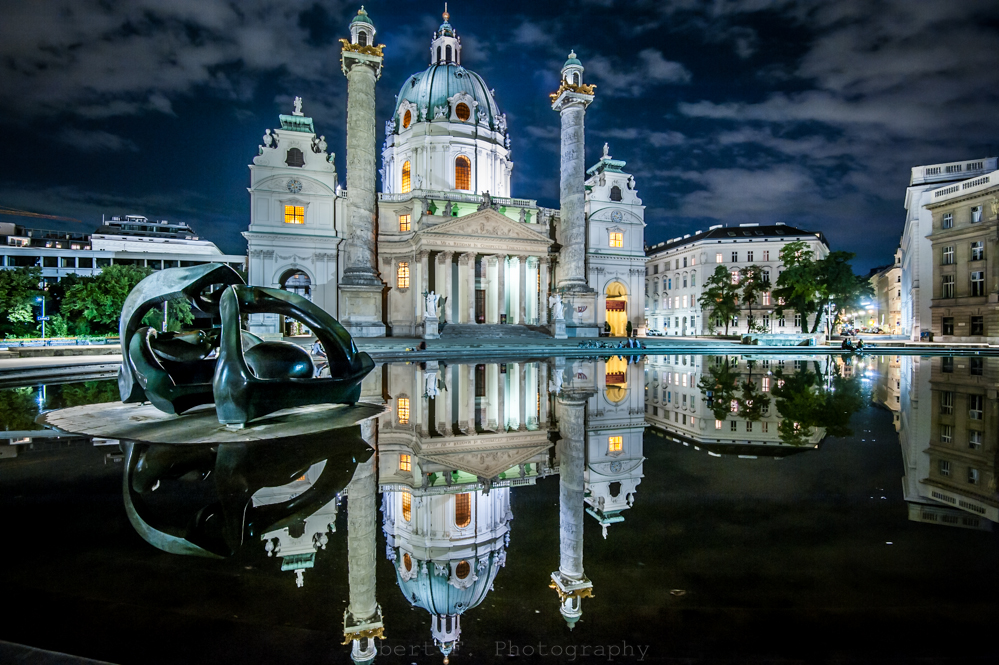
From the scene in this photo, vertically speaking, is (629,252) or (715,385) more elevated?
(629,252)

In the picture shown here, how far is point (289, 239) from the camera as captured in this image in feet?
131

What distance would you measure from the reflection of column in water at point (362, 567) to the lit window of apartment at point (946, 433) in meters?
8.68

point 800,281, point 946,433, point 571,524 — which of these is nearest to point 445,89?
point 800,281

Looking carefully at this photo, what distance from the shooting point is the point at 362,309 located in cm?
3394

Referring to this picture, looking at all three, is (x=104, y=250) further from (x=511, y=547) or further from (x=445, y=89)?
(x=511, y=547)

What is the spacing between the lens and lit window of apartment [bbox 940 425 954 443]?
7.49 m

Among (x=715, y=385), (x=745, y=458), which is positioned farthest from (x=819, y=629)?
(x=715, y=385)

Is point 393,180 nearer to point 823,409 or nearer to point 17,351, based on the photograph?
point 17,351

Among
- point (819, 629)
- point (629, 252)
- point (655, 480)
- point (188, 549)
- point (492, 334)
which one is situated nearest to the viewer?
point (819, 629)

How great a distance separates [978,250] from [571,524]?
54396 millimetres

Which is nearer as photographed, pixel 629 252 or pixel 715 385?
pixel 715 385

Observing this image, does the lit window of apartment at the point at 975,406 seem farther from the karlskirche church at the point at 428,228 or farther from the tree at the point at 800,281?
the tree at the point at 800,281

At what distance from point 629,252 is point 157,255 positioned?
65100 millimetres

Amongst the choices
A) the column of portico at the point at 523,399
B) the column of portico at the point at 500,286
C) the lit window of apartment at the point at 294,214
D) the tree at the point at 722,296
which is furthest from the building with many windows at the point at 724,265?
the column of portico at the point at 523,399
